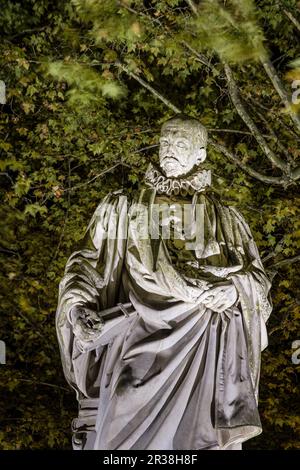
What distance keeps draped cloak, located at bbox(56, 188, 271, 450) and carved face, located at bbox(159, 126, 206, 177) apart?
0.22m

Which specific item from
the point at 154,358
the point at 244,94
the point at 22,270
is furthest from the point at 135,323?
the point at 22,270

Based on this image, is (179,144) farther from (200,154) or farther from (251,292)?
(251,292)

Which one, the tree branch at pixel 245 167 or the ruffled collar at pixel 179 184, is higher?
the ruffled collar at pixel 179 184

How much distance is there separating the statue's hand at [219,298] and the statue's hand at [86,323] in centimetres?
58

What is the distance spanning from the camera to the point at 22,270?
43.5 ft

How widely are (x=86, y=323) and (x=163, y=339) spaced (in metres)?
0.43

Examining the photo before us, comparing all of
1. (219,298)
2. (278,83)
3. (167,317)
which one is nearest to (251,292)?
(219,298)

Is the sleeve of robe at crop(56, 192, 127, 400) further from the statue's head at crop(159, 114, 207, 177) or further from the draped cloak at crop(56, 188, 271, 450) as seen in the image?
the statue's head at crop(159, 114, 207, 177)

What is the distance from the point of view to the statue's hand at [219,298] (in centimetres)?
574

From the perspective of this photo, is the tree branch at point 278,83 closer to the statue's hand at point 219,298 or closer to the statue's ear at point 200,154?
the statue's ear at point 200,154

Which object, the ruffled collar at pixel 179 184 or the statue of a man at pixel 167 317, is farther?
the ruffled collar at pixel 179 184

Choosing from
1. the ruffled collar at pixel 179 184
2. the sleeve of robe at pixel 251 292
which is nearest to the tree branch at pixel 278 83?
the ruffled collar at pixel 179 184

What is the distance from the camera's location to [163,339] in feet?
18.7

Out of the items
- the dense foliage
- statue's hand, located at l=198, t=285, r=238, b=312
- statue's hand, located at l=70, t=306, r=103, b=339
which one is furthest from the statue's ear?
the dense foliage
